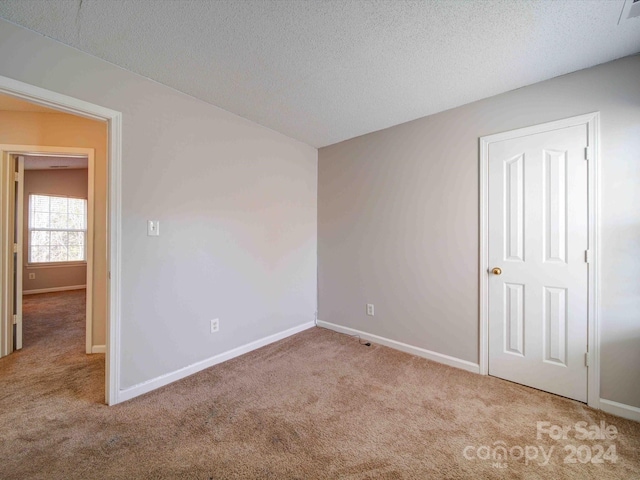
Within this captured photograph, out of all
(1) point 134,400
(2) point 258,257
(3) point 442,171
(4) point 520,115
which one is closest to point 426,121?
(3) point 442,171

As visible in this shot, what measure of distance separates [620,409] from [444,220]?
5.76 ft

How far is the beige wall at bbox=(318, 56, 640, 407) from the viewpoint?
5.78 feet

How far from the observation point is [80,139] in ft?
9.20

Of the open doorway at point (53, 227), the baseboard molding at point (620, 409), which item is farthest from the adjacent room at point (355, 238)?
the open doorway at point (53, 227)

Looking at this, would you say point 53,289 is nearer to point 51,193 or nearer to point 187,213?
point 51,193

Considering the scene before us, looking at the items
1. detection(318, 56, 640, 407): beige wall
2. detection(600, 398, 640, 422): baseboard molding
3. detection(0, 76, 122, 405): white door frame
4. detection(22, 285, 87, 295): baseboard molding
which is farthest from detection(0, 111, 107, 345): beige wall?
detection(22, 285, 87, 295): baseboard molding

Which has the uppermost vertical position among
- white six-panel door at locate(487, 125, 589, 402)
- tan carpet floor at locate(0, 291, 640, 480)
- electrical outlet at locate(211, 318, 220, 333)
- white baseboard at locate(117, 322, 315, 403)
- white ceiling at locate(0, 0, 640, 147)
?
white ceiling at locate(0, 0, 640, 147)

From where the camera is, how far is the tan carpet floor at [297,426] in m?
1.36

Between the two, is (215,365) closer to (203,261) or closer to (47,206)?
(203,261)

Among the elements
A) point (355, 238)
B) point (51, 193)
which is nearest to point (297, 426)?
point (355, 238)

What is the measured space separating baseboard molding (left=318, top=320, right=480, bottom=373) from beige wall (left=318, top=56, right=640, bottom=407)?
2.1 inches

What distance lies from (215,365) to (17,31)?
2731mm

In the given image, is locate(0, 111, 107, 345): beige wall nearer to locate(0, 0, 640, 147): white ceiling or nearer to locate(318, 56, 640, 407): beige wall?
locate(0, 0, 640, 147): white ceiling

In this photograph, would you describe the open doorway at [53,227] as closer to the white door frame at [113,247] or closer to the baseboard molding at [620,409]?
the white door frame at [113,247]
